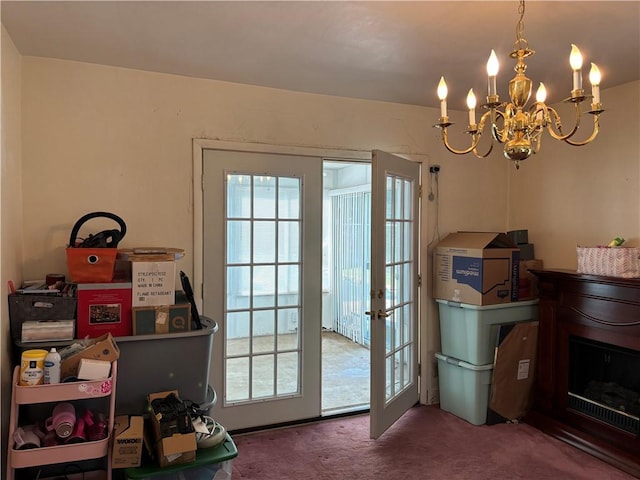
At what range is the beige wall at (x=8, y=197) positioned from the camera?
2.10m

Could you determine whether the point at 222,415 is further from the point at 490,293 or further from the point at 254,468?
the point at 490,293

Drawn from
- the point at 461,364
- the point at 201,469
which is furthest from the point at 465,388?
the point at 201,469

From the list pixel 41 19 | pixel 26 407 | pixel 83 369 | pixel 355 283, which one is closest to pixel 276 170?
pixel 41 19

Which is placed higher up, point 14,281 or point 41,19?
point 41,19

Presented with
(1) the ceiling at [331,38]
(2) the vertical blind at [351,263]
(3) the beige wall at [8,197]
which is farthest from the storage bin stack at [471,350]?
(3) the beige wall at [8,197]

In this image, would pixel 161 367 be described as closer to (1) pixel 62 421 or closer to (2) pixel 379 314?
(1) pixel 62 421

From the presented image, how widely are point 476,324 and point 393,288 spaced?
2.00ft

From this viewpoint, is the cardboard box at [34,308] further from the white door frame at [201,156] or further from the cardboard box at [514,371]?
the cardboard box at [514,371]

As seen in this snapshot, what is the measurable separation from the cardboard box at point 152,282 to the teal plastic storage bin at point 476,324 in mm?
2004

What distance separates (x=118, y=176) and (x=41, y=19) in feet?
2.99

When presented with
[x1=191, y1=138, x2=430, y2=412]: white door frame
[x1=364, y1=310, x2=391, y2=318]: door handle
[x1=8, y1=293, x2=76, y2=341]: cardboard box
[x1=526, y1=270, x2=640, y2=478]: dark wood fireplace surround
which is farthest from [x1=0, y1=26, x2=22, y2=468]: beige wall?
[x1=526, y1=270, x2=640, y2=478]: dark wood fireplace surround

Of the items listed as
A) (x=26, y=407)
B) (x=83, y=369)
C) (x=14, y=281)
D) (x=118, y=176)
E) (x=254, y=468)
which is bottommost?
(x=254, y=468)

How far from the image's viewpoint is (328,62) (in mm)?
2637

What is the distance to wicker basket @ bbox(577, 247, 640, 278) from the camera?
9.00 ft
